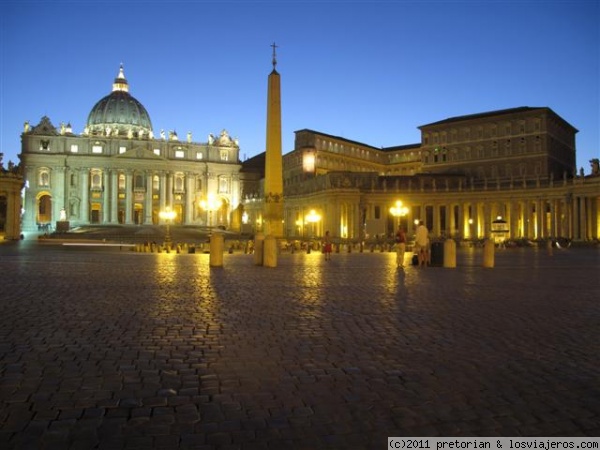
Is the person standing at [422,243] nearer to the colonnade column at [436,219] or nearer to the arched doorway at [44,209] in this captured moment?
the colonnade column at [436,219]

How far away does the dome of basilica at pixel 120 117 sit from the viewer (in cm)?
12144

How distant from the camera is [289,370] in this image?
595cm

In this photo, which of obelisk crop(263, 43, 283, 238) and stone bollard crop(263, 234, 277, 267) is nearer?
stone bollard crop(263, 234, 277, 267)

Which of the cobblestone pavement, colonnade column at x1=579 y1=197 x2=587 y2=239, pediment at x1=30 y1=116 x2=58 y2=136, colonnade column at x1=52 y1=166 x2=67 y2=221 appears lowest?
the cobblestone pavement

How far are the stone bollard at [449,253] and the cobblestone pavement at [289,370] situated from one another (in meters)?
11.2

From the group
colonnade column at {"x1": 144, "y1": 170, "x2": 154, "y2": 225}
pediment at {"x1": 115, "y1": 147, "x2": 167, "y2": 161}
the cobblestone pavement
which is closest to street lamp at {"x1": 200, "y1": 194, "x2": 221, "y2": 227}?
colonnade column at {"x1": 144, "y1": 170, "x2": 154, "y2": 225}

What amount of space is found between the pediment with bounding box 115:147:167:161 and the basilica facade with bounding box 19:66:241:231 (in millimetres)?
191

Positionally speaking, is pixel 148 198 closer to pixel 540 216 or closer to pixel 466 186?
pixel 466 186

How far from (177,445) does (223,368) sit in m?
2.09

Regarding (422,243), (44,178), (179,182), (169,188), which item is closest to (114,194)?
(169,188)

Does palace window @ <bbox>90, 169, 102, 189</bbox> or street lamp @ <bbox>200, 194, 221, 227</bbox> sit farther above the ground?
palace window @ <bbox>90, 169, 102, 189</bbox>

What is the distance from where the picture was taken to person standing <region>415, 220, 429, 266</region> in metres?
23.0

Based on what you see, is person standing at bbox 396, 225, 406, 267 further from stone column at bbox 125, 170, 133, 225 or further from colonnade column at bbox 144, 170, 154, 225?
colonnade column at bbox 144, 170, 154, 225

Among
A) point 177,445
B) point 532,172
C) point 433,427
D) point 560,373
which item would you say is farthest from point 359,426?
point 532,172
